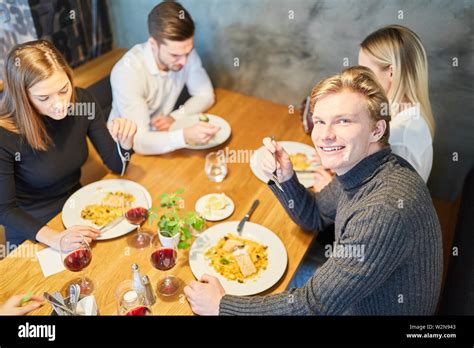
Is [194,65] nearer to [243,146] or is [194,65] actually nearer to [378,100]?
[243,146]

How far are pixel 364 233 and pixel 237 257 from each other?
1.53ft

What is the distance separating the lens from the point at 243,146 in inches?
78.0

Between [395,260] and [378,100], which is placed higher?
[378,100]

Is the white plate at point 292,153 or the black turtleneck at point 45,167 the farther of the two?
the white plate at point 292,153

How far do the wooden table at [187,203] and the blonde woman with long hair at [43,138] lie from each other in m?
0.10

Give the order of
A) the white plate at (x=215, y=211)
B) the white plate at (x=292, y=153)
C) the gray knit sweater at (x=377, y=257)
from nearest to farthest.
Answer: the gray knit sweater at (x=377, y=257) < the white plate at (x=215, y=211) < the white plate at (x=292, y=153)

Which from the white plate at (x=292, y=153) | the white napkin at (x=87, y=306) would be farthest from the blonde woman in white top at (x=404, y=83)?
the white napkin at (x=87, y=306)

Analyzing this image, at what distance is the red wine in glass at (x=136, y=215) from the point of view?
149 cm

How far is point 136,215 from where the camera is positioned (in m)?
1.50

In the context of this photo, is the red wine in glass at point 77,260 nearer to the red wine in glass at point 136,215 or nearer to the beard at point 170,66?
the red wine in glass at point 136,215

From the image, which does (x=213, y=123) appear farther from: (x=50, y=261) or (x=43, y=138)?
(x=50, y=261)

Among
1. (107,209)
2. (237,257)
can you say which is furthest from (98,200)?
(237,257)
